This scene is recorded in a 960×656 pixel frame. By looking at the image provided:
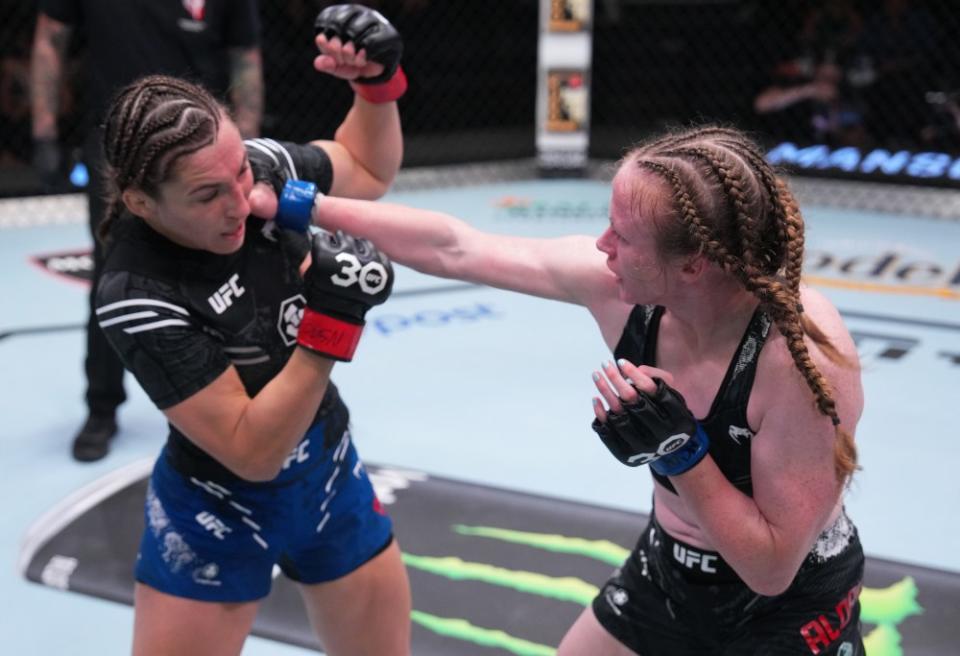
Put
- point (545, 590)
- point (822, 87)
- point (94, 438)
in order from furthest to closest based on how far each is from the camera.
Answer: point (822, 87), point (94, 438), point (545, 590)

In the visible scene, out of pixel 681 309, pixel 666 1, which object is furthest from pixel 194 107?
pixel 666 1

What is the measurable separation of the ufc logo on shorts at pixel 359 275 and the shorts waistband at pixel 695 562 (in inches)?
22.2

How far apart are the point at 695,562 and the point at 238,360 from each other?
0.71 metres

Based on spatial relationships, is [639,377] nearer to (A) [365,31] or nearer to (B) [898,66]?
(A) [365,31]

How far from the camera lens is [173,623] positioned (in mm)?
1521

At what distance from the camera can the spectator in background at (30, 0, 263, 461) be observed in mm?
2982

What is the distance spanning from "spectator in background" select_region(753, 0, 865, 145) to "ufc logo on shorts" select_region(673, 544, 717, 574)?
535 centimetres

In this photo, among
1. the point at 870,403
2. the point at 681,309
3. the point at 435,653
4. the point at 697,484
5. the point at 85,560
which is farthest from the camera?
the point at 870,403

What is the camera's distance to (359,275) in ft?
4.50

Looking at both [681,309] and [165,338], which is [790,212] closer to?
[681,309]

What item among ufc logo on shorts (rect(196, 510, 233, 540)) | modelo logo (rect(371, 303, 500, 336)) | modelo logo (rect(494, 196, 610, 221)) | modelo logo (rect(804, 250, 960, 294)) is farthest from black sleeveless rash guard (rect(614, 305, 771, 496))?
modelo logo (rect(494, 196, 610, 221))

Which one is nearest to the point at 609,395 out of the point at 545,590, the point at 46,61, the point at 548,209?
the point at 545,590

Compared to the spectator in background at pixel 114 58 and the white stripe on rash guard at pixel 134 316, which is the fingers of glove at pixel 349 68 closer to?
the white stripe on rash guard at pixel 134 316

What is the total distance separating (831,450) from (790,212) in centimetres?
29
